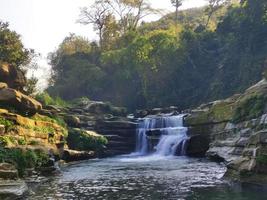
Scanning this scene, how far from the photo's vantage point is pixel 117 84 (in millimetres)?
67062

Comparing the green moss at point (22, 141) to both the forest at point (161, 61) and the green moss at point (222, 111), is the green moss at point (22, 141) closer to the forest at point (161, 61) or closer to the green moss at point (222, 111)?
the green moss at point (222, 111)

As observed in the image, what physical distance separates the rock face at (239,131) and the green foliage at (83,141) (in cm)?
858

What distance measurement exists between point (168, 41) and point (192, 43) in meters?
4.78

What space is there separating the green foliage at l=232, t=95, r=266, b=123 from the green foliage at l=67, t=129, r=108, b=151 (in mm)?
13175

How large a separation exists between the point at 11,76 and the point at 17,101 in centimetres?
361

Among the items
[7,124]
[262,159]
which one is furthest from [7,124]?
[262,159]

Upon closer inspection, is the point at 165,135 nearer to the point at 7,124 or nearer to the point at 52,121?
the point at 52,121

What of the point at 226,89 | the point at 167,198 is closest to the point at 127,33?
the point at 226,89

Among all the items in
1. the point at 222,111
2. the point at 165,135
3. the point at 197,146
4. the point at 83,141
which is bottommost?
the point at 197,146

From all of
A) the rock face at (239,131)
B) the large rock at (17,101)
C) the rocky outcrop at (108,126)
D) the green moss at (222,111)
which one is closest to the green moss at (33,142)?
the large rock at (17,101)

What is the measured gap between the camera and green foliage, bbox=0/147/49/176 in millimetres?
21406

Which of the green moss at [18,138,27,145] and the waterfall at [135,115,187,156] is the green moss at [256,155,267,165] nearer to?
the green moss at [18,138,27,145]

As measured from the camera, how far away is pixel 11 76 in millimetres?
31797

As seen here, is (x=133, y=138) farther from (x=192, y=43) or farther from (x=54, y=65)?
(x=54, y=65)
